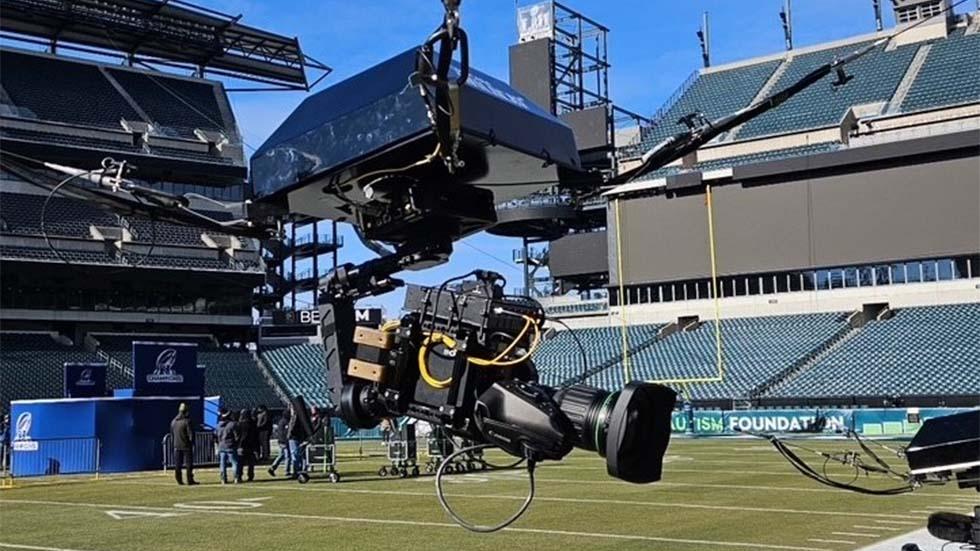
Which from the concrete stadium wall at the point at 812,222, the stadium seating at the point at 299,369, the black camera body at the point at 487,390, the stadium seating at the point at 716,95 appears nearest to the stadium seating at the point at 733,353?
the concrete stadium wall at the point at 812,222

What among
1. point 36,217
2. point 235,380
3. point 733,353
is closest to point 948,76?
point 733,353

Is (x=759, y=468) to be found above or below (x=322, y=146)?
below

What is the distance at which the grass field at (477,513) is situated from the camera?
11266 millimetres

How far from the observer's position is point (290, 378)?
5203cm

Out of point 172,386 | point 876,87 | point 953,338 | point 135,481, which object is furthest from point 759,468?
point 876,87

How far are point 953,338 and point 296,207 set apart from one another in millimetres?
36843

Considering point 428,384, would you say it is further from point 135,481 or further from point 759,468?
point 135,481

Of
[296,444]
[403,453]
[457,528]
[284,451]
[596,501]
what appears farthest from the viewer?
[284,451]

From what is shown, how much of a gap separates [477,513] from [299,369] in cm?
4034

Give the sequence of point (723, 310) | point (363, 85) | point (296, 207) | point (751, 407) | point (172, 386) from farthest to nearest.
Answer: point (723, 310) < point (751, 407) < point (172, 386) < point (296, 207) < point (363, 85)

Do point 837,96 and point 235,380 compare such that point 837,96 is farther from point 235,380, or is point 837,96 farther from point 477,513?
point 477,513

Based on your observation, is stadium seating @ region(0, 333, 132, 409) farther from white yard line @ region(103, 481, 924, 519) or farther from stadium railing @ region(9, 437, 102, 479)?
white yard line @ region(103, 481, 924, 519)

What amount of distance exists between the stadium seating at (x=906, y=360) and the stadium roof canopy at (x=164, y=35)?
28.0 metres

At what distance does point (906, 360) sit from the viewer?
120 ft
